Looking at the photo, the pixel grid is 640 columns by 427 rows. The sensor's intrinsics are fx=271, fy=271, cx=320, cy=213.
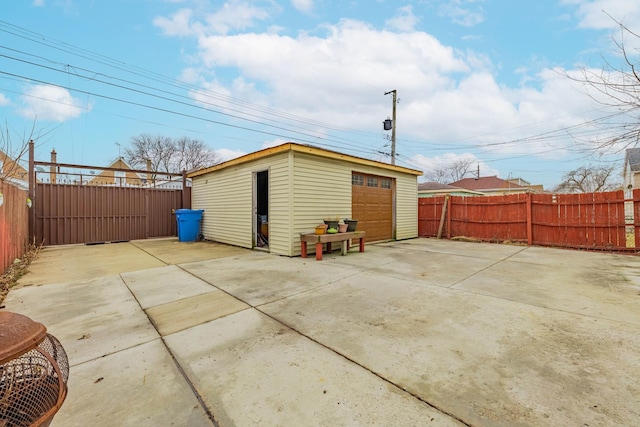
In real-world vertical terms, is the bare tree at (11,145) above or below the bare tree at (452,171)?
below

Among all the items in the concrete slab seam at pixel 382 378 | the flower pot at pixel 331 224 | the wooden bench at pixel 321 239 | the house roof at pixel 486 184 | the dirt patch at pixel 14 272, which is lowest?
the concrete slab seam at pixel 382 378

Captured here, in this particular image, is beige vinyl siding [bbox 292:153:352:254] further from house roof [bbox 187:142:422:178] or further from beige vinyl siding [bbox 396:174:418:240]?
beige vinyl siding [bbox 396:174:418:240]

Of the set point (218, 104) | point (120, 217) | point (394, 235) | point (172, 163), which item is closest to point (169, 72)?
point (218, 104)

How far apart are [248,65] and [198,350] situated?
39.0 feet

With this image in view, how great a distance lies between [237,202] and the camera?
7.76m

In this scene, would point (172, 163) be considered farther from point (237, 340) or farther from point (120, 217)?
point (237, 340)

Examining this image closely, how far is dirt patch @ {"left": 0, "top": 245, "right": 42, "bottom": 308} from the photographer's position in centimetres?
375


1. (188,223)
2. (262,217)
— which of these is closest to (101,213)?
(188,223)

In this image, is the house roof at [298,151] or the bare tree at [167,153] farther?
the bare tree at [167,153]

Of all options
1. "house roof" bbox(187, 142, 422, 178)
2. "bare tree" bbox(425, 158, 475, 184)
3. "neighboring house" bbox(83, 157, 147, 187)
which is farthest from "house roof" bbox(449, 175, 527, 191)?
"neighboring house" bbox(83, 157, 147, 187)

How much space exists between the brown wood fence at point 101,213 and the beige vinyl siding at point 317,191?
249 inches

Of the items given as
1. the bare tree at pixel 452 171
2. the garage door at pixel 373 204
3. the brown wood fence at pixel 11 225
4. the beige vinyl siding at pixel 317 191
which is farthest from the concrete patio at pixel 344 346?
the bare tree at pixel 452 171

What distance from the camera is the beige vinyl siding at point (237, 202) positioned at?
21.1 feet

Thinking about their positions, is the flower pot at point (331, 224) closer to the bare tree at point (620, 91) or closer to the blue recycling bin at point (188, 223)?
the bare tree at point (620, 91)
